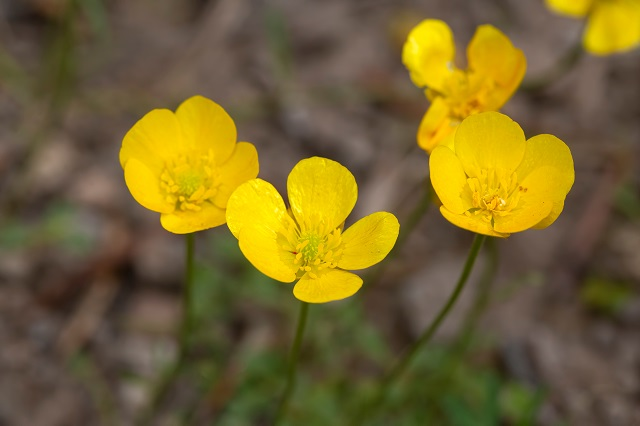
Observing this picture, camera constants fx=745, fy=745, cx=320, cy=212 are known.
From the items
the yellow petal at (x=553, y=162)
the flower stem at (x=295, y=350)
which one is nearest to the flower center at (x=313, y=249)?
the flower stem at (x=295, y=350)

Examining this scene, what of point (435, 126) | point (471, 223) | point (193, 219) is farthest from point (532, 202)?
point (193, 219)

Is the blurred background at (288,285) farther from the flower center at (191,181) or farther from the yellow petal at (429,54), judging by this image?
the flower center at (191,181)

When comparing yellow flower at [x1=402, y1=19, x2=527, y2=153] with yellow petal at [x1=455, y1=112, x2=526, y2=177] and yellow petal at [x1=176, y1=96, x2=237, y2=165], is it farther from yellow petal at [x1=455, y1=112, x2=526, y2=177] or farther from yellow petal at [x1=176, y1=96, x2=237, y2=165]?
yellow petal at [x1=176, y1=96, x2=237, y2=165]

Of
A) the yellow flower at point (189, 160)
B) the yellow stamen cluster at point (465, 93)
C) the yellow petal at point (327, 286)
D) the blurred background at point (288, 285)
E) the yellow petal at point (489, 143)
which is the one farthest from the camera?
the blurred background at point (288, 285)

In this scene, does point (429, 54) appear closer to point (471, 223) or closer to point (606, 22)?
point (471, 223)

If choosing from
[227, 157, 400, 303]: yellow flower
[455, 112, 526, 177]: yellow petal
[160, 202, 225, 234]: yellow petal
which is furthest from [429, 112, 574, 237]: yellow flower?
[160, 202, 225, 234]: yellow petal

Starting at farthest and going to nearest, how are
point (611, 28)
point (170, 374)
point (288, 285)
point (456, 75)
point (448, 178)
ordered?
point (288, 285)
point (611, 28)
point (170, 374)
point (456, 75)
point (448, 178)
